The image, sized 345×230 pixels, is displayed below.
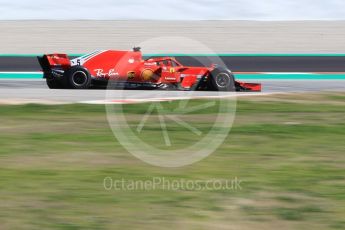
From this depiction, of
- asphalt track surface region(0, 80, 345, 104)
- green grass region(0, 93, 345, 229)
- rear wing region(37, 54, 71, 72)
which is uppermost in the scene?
rear wing region(37, 54, 71, 72)

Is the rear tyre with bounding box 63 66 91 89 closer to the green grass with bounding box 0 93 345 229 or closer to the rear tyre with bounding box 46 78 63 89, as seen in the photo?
the rear tyre with bounding box 46 78 63 89

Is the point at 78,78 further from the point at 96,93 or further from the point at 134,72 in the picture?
the point at 134,72

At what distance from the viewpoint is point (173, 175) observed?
23.5 feet

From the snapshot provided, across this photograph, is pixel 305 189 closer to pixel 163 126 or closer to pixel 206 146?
pixel 206 146

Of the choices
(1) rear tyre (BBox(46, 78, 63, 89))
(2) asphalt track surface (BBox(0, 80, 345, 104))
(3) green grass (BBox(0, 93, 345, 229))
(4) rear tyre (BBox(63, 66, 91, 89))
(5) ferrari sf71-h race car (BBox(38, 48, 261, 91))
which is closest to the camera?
(3) green grass (BBox(0, 93, 345, 229))

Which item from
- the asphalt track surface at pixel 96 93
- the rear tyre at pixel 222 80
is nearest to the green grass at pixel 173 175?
the asphalt track surface at pixel 96 93

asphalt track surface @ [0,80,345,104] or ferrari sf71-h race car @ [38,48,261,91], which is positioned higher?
ferrari sf71-h race car @ [38,48,261,91]

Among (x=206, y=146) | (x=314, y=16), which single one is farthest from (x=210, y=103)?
(x=314, y=16)

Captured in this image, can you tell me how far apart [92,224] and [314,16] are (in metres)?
30.0

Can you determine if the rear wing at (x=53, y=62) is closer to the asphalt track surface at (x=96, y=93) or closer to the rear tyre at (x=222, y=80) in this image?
the asphalt track surface at (x=96, y=93)

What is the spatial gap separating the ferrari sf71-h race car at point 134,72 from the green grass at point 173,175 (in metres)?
4.03

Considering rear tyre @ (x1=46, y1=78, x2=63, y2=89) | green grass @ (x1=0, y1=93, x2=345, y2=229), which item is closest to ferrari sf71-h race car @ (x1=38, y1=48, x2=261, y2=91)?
rear tyre @ (x1=46, y1=78, x2=63, y2=89)

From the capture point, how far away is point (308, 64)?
22719 mm

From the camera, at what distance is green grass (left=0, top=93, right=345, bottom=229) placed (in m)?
5.65
